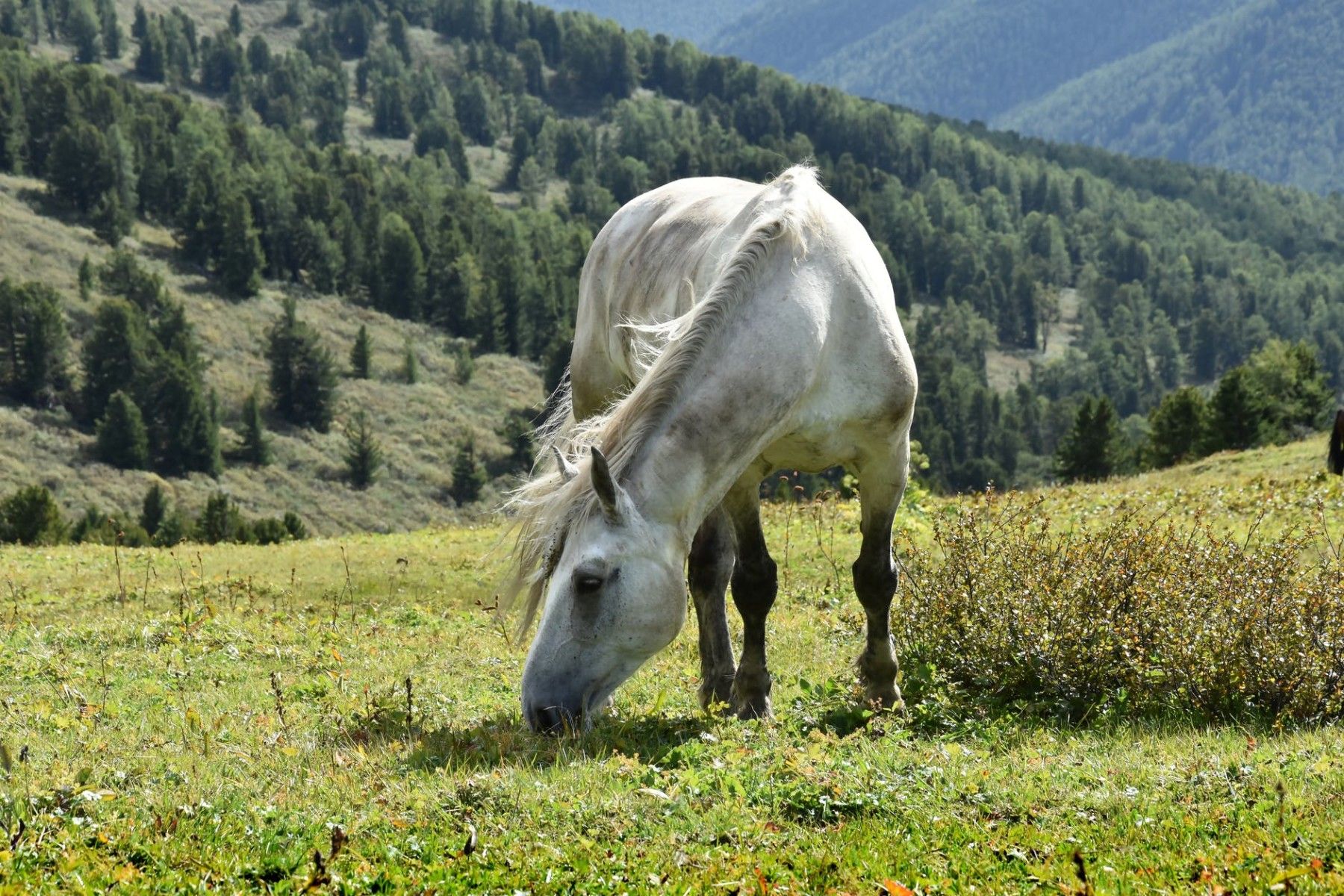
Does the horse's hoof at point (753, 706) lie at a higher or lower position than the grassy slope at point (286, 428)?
higher

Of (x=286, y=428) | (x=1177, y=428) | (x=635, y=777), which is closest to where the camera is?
(x=635, y=777)

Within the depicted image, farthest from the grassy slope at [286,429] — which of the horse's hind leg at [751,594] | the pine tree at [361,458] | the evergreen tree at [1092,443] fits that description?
the horse's hind leg at [751,594]

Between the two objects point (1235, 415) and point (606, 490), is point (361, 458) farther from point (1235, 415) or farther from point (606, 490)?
point (606, 490)

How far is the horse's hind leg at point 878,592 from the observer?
8.02m

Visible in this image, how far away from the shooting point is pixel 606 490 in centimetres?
630

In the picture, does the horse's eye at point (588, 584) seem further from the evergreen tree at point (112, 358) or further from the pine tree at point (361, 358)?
the pine tree at point (361, 358)

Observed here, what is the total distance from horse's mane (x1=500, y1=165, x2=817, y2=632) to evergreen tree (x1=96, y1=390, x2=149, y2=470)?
104 meters

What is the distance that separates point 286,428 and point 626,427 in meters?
119

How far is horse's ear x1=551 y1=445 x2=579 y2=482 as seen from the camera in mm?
6590

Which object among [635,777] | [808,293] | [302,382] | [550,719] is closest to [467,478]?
[302,382]

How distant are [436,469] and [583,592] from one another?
116484 millimetres

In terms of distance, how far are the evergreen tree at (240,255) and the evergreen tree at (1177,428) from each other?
328 ft

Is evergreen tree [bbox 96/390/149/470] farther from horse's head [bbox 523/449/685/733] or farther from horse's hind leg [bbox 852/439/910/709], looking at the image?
horse's head [bbox 523/449/685/733]

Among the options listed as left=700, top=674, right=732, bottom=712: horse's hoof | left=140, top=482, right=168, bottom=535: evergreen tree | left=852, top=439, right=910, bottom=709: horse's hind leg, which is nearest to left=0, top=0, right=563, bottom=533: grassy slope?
left=140, top=482, right=168, bottom=535: evergreen tree
